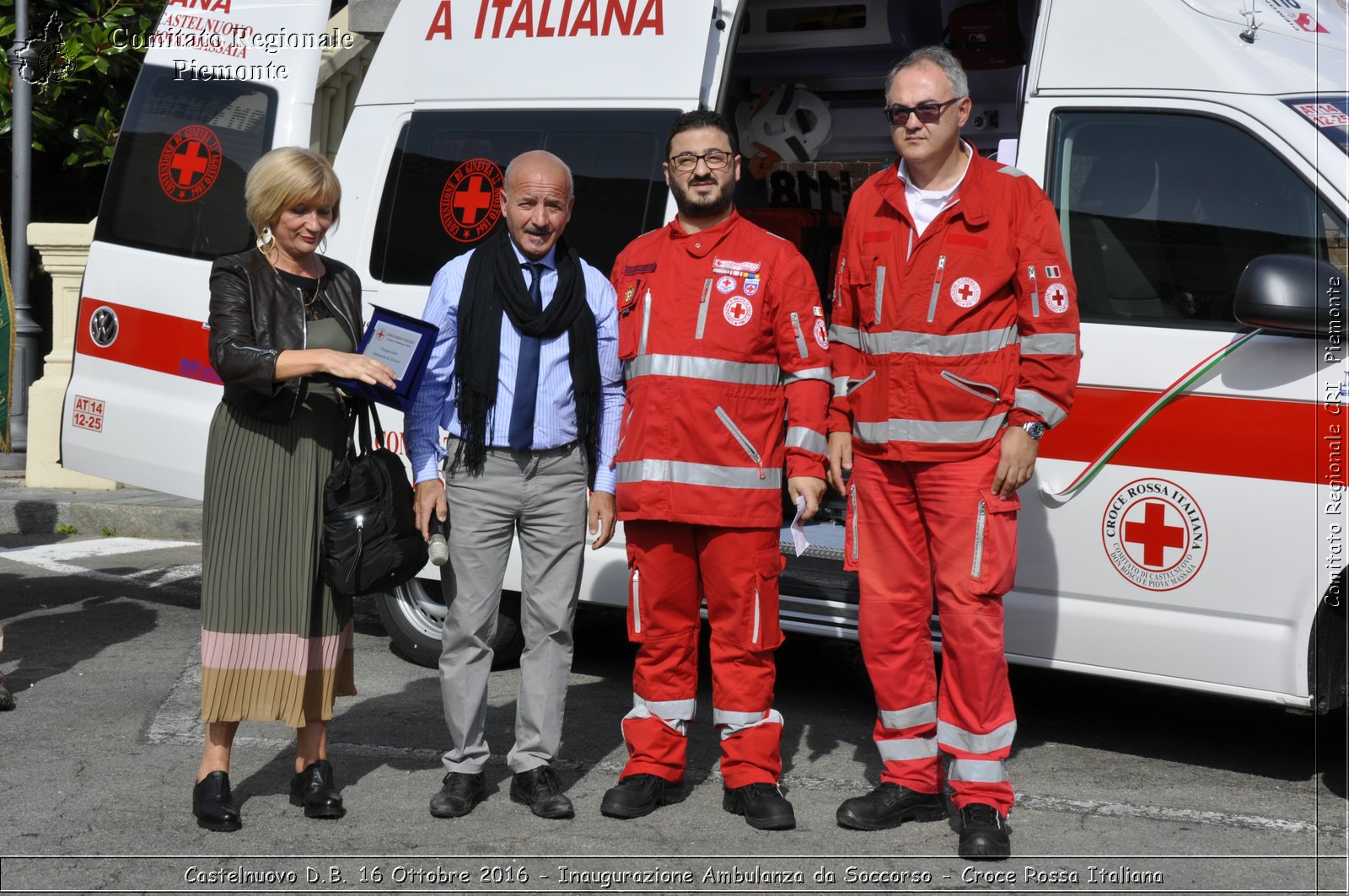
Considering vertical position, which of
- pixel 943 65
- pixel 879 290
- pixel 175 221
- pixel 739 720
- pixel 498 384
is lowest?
pixel 739 720

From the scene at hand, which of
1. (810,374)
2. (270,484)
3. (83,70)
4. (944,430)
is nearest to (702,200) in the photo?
(810,374)

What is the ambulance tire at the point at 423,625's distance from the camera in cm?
597

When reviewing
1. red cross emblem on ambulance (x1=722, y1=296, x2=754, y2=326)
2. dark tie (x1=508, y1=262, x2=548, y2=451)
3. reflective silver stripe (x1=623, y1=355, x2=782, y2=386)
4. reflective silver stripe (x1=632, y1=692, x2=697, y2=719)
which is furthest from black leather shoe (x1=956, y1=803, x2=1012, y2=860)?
dark tie (x1=508, y1=262, x2=548, y2=451)

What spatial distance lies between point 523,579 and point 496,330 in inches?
28.5

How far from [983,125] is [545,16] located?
255cm

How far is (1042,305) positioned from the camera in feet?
13.4

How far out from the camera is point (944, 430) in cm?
417

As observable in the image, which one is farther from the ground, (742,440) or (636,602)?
(742,440)

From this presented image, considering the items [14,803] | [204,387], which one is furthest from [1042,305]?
[204,387]

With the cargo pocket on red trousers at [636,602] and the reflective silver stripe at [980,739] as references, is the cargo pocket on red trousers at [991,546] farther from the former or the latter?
the cargo pocket on red trousers at [636,602]

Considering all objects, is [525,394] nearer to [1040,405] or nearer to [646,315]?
[646,315]

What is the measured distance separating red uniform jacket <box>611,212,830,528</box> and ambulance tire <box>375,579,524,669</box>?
1.78 m

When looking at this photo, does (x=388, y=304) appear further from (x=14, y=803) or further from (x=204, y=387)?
(x=14, y=803)

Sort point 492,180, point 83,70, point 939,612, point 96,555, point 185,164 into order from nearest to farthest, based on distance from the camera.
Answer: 1. point 939,612
2. point 492,180
3. point 185,164
4. point 96,555
5. point 83,70
